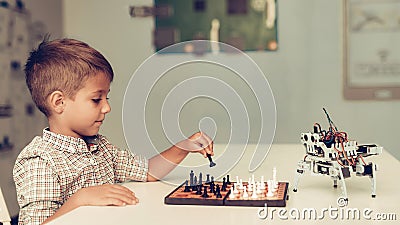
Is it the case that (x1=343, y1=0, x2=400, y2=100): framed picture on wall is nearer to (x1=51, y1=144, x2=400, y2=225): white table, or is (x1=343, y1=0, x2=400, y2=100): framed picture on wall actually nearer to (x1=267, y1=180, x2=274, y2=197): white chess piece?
(x1=51, y1=144, x2=400, y2=225): white table

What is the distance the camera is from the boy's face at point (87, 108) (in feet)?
4.48

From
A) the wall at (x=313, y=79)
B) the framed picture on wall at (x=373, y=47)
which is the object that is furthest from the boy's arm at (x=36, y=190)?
the framed picture on wall at (x=373, y=47)

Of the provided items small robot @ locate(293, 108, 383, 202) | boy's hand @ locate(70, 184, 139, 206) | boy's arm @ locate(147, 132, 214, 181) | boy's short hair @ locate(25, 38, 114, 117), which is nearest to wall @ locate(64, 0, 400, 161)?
Result: boy's arm @ locate(147, 132, 214, 181)

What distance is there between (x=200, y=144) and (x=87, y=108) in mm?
308

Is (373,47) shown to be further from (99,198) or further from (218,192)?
(99,198)

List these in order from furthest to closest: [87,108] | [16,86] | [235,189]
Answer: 1. [16,86]
2. [87,108]
3. [235,189]

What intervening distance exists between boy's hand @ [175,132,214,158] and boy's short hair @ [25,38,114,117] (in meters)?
0.27

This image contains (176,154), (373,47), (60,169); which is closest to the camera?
(60,169)

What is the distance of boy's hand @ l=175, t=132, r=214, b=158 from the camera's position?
143 centimetres

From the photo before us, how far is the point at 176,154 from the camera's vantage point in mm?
1557

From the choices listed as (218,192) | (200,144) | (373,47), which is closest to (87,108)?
(200,144)

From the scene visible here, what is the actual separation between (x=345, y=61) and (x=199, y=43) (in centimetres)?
97

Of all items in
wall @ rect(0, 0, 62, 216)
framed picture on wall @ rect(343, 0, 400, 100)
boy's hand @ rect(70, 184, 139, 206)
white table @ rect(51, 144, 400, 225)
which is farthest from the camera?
framed picture on wall @ rect(343, 0, 400, 100)

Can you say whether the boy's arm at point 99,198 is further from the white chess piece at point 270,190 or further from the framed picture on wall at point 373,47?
the framed picture on wall at point 373,47
